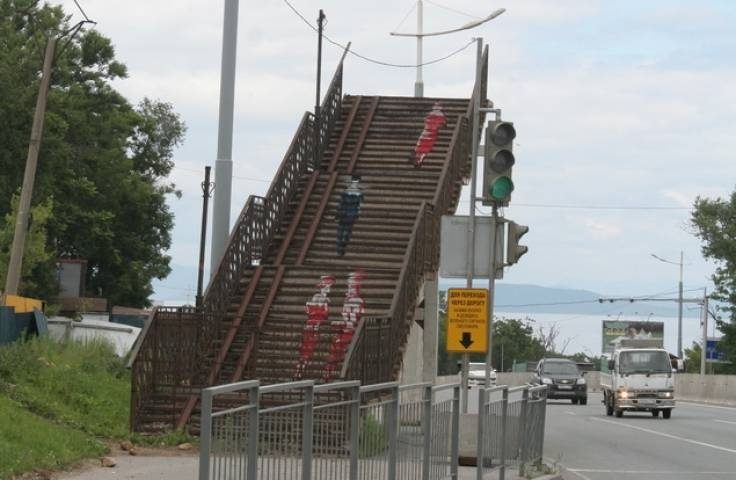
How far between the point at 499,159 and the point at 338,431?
758 centimetres

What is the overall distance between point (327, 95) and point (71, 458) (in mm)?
17158

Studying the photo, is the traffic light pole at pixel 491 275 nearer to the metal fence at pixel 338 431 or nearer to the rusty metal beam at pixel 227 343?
the metal fence at pixel 338 431

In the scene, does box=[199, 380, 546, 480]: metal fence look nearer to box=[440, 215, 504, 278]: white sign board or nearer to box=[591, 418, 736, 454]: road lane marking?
box=[440, 215, 504, 278]: white sign board

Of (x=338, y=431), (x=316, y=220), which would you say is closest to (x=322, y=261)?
(x=316, y=220)

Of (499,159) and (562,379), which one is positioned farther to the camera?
(562,379)

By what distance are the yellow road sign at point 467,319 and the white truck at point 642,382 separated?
25679 millimetres

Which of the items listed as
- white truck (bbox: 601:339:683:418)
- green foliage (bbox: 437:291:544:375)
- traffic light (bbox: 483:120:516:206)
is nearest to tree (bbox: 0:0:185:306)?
white truck (bbox: 601:339:683:418)

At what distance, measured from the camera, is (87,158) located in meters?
64.1

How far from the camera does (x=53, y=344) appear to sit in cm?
2788

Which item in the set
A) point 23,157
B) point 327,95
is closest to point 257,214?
point 327,95

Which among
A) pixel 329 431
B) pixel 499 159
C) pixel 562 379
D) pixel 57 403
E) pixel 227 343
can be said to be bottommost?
pixel 57 403

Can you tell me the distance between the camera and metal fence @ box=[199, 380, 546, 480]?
7277 millimetres

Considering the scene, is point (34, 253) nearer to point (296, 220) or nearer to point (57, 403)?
point (296, 220)

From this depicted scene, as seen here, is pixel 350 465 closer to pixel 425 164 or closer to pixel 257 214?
pixel 257 214
